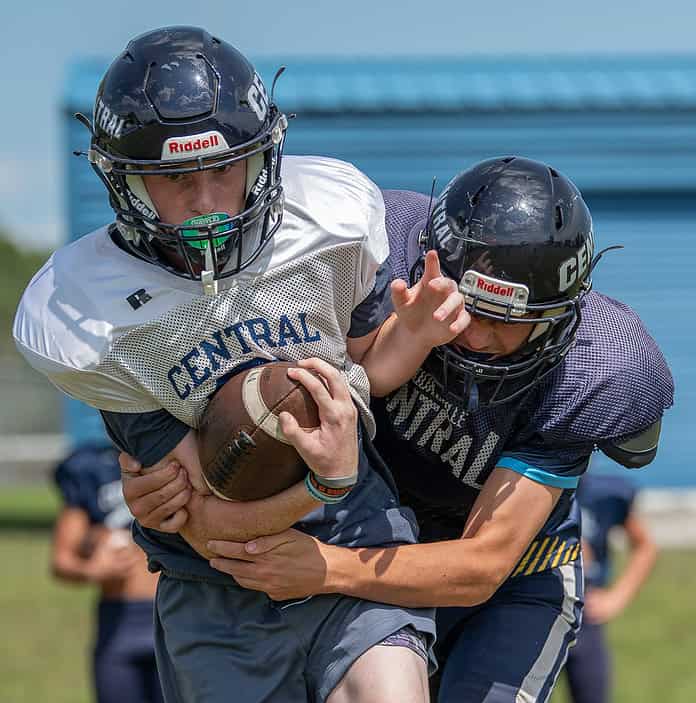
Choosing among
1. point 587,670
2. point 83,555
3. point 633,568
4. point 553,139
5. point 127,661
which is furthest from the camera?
point 553,139

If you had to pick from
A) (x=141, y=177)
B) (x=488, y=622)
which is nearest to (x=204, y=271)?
(x=141, y=177)

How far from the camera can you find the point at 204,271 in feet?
10.0

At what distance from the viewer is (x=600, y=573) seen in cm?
643

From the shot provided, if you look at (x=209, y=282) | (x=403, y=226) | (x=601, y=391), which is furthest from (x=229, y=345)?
(x=601, y=391)

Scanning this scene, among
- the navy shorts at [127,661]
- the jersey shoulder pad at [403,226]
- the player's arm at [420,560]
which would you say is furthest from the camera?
the navy shorts at [127,661]

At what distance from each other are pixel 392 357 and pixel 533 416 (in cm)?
43

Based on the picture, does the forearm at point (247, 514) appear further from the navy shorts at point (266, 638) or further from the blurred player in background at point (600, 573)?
the blurred player in background at point (600, 573)

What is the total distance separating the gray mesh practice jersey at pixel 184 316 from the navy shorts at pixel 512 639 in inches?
32.1

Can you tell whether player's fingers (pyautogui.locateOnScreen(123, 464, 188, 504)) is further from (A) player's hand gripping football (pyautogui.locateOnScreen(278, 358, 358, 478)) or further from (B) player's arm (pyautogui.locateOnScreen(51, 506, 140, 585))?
(B) player's arm (pyautogui.locateOnScreen(51, 506, 140, 585))

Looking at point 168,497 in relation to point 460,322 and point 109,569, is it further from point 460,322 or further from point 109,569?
point 109,569

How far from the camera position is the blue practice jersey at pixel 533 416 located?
3371 mm

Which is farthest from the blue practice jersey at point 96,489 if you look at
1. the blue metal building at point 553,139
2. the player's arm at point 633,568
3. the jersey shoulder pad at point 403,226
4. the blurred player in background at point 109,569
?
the blue metal building at point 553,139

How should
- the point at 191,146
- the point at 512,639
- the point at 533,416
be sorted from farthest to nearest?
the point at 512,639
the point at 533,416
the point at 191,146

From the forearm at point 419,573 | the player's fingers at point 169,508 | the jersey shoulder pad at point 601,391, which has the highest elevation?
the jersey shoulder pad at point 601,391
